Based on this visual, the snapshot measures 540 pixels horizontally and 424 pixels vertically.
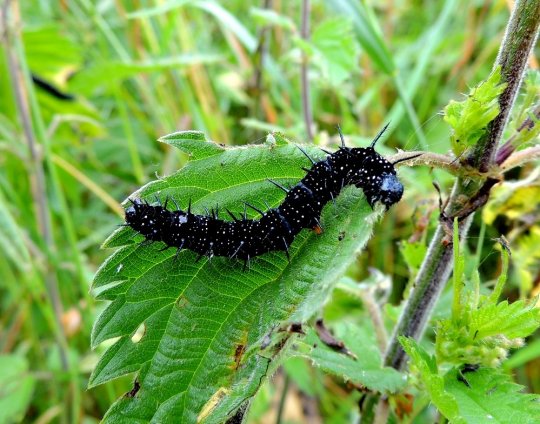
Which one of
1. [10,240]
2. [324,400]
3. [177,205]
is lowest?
[324,400]

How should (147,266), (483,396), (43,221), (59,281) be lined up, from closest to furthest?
(483,396) → (147,266) → (43,221) → (59,281)

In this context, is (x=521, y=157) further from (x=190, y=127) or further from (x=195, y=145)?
(x=190, y=127)

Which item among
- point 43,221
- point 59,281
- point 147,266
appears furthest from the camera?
point 59,281

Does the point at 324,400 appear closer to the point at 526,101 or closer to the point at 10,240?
the point at 10,240

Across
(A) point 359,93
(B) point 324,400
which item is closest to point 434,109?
(A) point 359,93

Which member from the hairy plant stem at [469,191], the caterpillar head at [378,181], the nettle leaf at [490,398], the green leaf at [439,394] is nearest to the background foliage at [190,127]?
the hairy plant stem at [469,191]

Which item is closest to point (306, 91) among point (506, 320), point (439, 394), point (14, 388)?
point (506, 320)

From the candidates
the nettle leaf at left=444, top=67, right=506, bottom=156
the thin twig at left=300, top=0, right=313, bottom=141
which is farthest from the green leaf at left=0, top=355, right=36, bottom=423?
the nettle leaf at left=444, top=67, right=506, bottom=156
